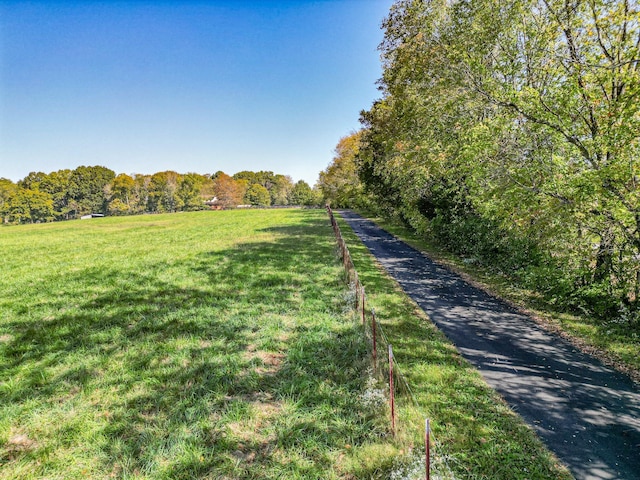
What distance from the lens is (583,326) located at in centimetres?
700

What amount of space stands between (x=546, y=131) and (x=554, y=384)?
5384 millimetres

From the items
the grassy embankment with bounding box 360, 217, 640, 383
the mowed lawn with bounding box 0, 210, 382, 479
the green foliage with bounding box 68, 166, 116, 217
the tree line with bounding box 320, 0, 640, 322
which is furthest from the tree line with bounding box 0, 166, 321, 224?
the mowed lawn with bounding box 0, 210, 382, 479

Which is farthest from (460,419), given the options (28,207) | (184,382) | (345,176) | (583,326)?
(28,207)

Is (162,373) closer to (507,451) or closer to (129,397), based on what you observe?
(129,397)

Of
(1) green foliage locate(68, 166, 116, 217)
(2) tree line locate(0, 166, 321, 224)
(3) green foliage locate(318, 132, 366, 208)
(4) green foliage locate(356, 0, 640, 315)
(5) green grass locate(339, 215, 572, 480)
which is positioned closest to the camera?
(5) green grass locate(339, 215, 572, 480)

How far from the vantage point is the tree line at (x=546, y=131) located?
631 cm

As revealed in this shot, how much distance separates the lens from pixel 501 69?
848cm

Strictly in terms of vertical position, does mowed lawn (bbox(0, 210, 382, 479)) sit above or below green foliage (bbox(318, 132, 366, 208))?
below

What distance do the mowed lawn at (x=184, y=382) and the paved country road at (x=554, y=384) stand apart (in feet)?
7.14

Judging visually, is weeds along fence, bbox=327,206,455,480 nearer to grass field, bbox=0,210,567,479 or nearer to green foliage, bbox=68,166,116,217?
grass field, bbox=0,210,567,479

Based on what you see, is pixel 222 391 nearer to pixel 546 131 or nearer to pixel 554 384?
pixel 554 384

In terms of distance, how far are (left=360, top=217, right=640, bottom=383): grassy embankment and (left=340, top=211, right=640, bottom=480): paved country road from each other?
31cm

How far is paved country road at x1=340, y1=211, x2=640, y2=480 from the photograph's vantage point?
3723 mm

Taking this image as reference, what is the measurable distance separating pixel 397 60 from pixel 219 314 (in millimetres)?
13447
